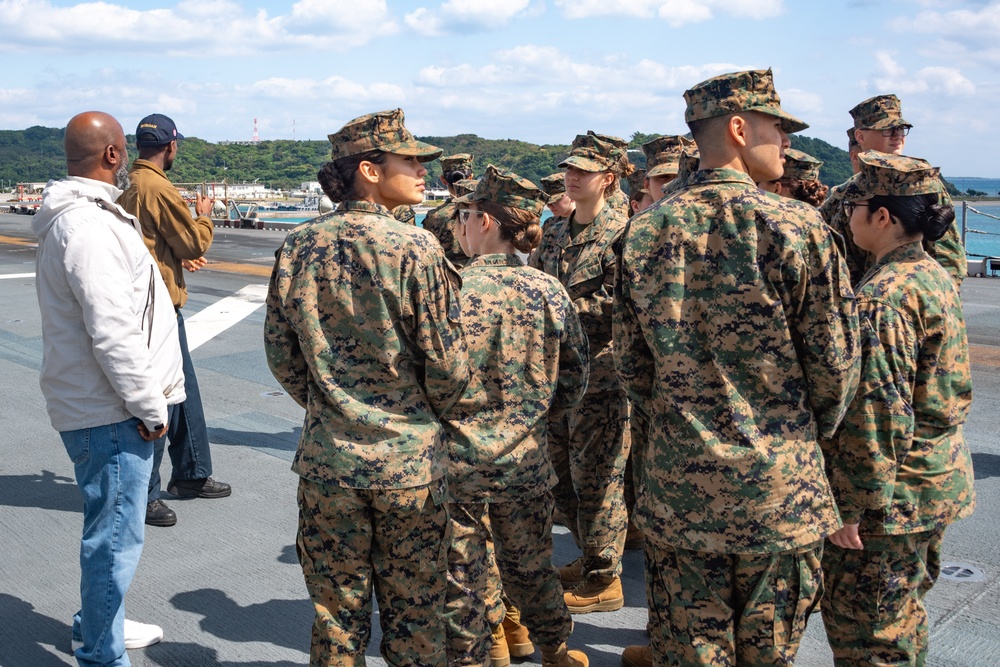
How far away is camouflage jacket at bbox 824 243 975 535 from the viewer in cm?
269

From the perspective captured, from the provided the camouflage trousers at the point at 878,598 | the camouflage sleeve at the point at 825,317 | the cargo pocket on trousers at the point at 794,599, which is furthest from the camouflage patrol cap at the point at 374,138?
the camouflage trousers at the point at 878,598

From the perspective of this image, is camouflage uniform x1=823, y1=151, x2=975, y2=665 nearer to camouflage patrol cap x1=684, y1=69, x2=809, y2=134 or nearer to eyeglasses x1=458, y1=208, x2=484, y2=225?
camouflage patrol cap x1=684, y1=69, x2=809, y2=134

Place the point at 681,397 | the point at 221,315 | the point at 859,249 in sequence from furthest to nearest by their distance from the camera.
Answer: the point at 221,315 < the point at 859,249 < the point at 681,397

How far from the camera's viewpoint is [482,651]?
3.33 metres

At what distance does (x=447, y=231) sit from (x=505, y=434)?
105 inches

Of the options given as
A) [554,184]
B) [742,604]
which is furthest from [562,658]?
[554,184]

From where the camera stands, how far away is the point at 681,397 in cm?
265

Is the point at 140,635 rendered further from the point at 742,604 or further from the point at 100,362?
the point at 742,604

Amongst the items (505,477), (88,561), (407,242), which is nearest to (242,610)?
(88,561)

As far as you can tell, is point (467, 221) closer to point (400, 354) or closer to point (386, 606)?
point (400, 354)

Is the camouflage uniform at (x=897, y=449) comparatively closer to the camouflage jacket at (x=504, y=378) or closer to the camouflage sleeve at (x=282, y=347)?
the camouflage jacket at (x=504, y=378)

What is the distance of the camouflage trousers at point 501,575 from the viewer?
329 centimetres

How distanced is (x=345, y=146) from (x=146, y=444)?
1298mm

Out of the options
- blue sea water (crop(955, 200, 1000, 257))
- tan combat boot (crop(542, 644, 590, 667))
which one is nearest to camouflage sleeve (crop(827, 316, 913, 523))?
tan combat boot (crop(542, 644, 590, 667))
